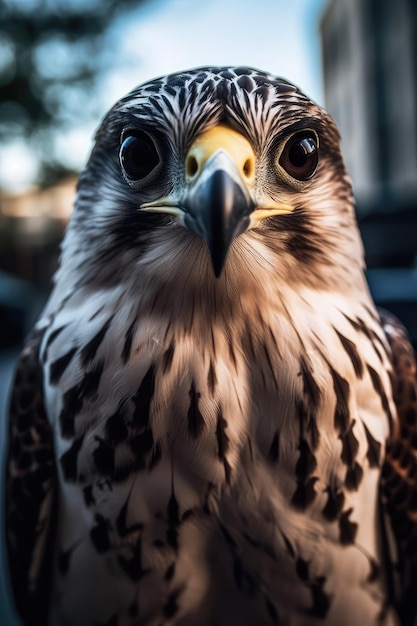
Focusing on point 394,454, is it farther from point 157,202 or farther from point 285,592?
point 157,202

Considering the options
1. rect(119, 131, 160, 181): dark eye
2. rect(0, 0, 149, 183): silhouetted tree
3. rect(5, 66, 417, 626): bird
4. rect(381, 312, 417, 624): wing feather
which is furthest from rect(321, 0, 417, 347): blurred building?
rect(119, 131, 160, 181): dark eye

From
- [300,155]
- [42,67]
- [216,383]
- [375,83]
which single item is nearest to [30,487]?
[216,383]

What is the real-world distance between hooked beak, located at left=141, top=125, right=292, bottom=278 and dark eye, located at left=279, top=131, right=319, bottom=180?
0.08 metres

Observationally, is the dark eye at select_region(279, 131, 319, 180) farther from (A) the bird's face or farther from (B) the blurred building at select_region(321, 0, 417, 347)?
(B) the blurred building at select_region(321, 0, 417, 347)

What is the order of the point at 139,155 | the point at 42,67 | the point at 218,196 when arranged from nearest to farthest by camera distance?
the point at 218,196, the point at 139,155, the point at 42,67

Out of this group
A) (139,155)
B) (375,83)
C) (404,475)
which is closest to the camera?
(139,155)

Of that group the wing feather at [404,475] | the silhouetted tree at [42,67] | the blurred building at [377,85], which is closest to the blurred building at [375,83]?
the blurred building at [377,85]

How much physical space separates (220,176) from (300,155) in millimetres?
264

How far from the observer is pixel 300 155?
3.73 feet

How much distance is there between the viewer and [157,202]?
1.07 metres

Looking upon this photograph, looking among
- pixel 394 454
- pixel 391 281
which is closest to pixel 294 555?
pixel 394 454

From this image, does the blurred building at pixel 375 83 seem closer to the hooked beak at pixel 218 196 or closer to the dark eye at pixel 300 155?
the dark eye at pixel 300 155

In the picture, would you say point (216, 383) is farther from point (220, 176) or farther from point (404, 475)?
point (404, 475)

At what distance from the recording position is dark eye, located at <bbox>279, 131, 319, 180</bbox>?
44.3 inches
